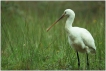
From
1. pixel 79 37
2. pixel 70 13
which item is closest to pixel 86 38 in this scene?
pixel 79 37

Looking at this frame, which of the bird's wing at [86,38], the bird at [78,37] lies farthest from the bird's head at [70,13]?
→ the bird's wing at [86,38]

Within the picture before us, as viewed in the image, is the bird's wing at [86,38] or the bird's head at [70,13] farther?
the bird's head at [70,13]

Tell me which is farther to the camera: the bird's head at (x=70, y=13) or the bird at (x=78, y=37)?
the bird's head at (x=70, y=13)

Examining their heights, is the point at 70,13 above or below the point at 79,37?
above

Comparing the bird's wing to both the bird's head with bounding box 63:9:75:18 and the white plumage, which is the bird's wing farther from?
the bird's head with bounding box 63:9:75:18

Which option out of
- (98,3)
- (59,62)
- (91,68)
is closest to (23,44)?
(59,62)

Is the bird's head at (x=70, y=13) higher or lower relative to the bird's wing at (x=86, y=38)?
higher

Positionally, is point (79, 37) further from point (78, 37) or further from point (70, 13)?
point (70, 13)

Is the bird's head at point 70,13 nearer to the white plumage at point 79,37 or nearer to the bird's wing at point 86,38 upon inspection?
the white plumage at point 79,37

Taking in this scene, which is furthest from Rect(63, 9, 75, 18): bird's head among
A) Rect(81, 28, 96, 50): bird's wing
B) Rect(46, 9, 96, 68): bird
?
Rect(81, 28, 96, 50): bird's wing

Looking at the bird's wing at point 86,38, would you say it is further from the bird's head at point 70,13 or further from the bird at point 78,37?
the bird's head at point 70,13

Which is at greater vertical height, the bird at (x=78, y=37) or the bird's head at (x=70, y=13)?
the bird's head at (x=70, y=13)

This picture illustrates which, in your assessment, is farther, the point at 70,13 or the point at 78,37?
the point at 70,13

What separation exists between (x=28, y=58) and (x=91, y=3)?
292 inches
